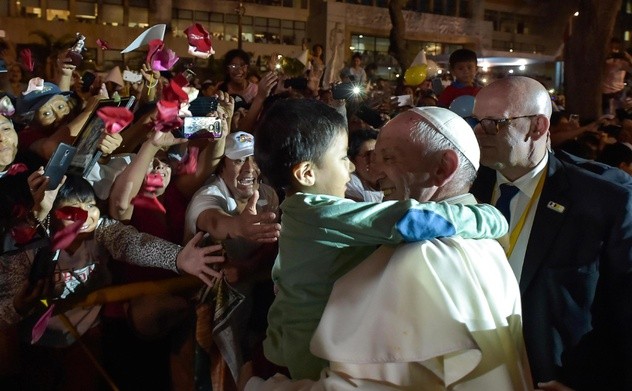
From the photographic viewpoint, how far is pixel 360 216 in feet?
5.98

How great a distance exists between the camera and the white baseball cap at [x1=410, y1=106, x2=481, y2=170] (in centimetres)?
198

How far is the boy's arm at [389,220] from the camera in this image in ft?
5.72

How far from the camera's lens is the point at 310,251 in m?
2.00

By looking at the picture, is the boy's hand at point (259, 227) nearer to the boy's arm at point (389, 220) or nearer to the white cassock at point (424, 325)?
the boy's arm at point (389, 220)

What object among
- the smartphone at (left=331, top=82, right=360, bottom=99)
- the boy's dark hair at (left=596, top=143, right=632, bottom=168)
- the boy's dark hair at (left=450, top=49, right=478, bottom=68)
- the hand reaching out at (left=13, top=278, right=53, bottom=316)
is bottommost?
the hand reaching out at (left=13, top=278, right=53, bottom=316)

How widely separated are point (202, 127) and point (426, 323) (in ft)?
8.52

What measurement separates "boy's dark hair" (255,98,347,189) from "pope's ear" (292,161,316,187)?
0.05 ft

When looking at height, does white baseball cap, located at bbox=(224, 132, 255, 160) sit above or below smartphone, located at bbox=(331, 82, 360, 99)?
below

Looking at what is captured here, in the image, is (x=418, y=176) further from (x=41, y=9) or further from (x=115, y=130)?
(x=41, y=9)

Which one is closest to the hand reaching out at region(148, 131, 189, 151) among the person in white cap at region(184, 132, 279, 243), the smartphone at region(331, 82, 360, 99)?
the person in white cap at region(184, 132, 279, 243)

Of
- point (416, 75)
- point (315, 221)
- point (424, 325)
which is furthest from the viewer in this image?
point (416, 75)

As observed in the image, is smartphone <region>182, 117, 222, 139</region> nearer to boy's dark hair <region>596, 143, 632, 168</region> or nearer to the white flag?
the white flag

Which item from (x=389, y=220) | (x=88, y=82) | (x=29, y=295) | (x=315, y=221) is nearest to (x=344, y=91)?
(x=88, y=82)

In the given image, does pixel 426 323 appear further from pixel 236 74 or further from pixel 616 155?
pixel 236 74
